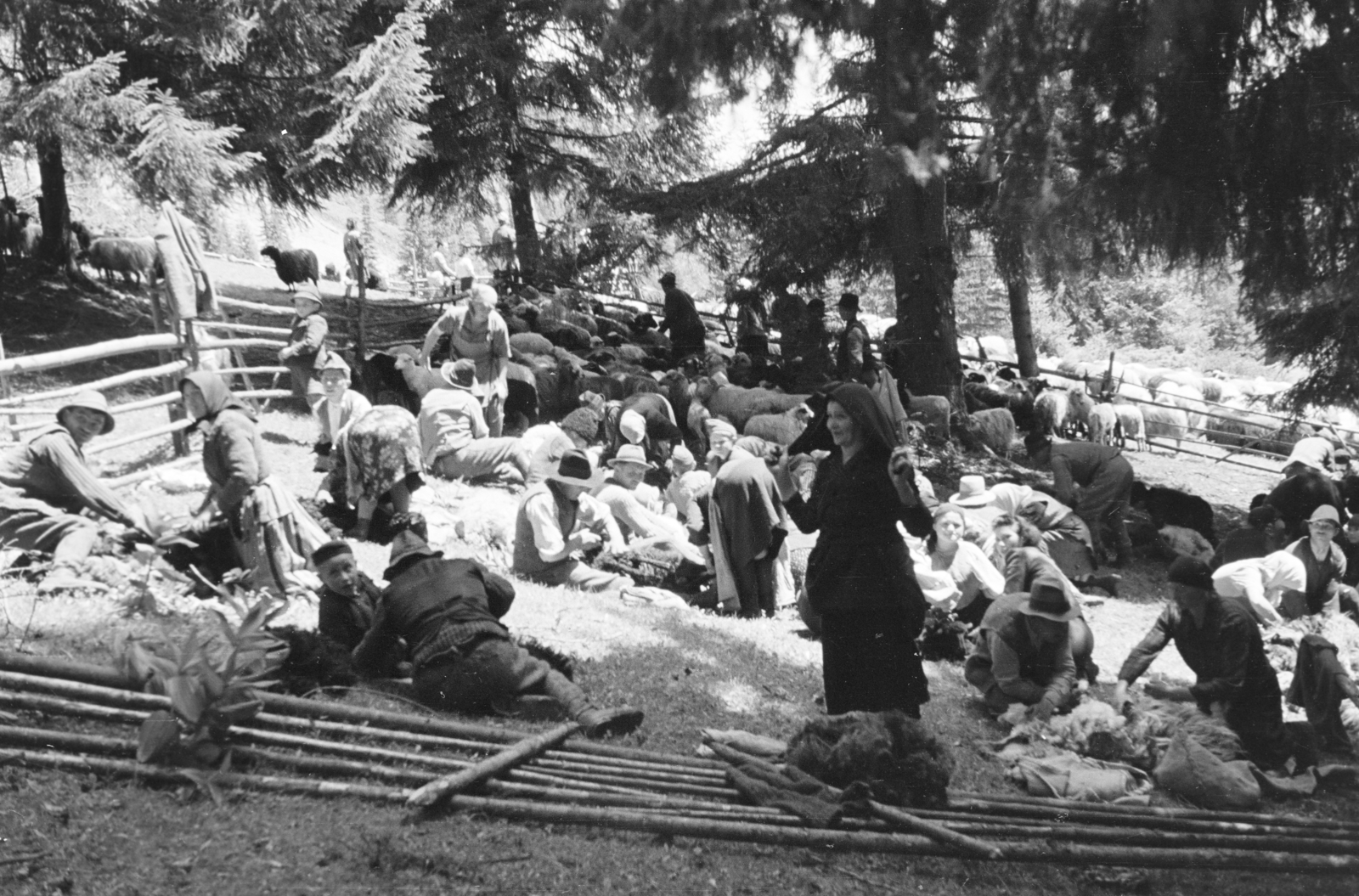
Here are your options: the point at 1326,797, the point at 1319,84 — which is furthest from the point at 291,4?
the point at 1326,797

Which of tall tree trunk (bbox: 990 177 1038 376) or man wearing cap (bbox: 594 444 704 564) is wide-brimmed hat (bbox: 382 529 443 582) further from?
tall tree trunk (bbox: 990 177 1038 376)

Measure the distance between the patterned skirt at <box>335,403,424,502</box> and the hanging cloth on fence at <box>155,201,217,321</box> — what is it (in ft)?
8.76

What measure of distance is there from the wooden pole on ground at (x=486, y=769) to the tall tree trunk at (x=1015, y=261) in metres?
4.68

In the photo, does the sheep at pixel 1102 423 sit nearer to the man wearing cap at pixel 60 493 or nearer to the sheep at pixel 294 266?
the sheep at pixel 294 266

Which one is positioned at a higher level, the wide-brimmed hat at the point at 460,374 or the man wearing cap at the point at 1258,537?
the wide-brimmed hat at the point at 460,374

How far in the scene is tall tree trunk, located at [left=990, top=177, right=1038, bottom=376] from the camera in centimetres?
840

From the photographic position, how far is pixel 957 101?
45.8 feet

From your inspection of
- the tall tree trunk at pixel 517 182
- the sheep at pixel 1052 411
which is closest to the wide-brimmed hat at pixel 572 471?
the sheep at pixel 1052 411

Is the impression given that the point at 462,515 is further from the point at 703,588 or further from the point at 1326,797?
the point at 1326,797

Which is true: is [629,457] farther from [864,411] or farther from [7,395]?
[864,411]

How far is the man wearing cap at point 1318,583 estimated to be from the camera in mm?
8828

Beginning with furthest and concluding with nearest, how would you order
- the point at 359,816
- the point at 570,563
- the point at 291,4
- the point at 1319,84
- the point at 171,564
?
the point at 291,4
the point at 570,563
the point at 171,564
the point at 1319,84
the point at 359,816

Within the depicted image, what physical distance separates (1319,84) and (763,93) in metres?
4.60

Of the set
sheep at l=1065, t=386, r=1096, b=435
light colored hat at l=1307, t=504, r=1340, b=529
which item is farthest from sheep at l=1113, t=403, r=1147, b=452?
light colored hat at l=1307, t=504, r=1340, b=529
